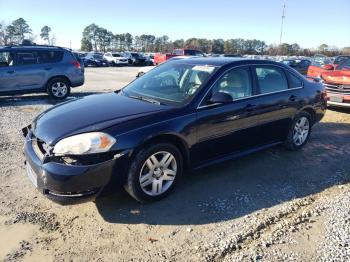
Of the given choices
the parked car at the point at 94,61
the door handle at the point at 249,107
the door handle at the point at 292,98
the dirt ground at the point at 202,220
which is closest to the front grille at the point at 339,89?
the door handle at the point at 292,98

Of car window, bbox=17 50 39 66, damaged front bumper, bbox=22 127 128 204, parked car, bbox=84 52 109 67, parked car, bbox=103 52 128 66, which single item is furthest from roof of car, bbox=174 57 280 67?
parked car, bbox=103 52 128 66

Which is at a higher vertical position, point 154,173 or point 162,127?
point 162,127

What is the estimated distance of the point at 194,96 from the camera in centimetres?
426

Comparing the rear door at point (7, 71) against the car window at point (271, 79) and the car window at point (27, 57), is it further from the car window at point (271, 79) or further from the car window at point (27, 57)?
the car window at point (271, 79)

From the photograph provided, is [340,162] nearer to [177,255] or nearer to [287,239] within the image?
[287,239]

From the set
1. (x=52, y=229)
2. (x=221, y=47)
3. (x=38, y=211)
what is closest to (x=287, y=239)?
(x=52, y=229)

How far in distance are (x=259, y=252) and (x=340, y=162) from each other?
3.19 m

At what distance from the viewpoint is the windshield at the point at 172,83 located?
4387 mm

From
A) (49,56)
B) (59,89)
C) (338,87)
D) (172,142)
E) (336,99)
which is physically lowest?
(59,89)

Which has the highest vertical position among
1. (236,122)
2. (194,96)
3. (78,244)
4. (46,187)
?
(194,96)

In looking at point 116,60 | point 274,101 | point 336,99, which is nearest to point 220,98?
point 274,101

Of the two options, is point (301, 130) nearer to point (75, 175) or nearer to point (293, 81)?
point (293, 81)

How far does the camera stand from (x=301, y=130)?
6.07m

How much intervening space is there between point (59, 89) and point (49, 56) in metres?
1.08
